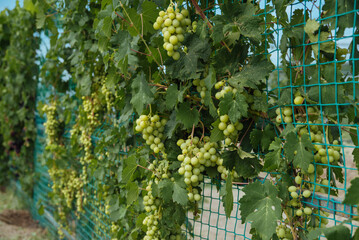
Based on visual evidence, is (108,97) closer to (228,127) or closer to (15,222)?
(228,127)

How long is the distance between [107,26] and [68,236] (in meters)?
2.34

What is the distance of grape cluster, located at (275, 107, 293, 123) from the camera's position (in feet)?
3.47

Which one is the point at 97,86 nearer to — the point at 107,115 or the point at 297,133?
the point at 107,115

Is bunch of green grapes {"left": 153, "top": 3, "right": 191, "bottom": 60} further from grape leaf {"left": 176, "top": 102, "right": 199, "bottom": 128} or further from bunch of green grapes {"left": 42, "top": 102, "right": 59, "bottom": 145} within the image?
bunch of green grapes {"left": 42, "top": 102, "right": 59, "bottom": 145}

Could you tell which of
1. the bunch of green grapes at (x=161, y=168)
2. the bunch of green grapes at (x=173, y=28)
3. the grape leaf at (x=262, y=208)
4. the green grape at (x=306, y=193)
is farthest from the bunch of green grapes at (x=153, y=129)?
the green grape at (x=306, y=193)

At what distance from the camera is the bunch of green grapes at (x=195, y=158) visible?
118 cm

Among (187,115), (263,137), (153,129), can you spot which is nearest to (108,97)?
(153,129)

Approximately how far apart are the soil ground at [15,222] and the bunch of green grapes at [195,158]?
2.84 m

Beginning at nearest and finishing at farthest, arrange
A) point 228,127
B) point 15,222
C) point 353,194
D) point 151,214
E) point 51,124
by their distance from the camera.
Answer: point 353,194, point 228,127, point 151,214, point 51,124, point 15,222

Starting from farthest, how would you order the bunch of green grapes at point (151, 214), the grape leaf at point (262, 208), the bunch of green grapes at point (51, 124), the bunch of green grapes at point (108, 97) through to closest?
1. the bunch of green grapes at point (51, 124)
2. the bunch of green grapes at point (108, 97)
3. the bunch of green grapes at point (151, 214)
4. the grape leaf at point (262, 208)

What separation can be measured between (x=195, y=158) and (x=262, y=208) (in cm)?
30

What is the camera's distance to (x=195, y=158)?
3.83 feet

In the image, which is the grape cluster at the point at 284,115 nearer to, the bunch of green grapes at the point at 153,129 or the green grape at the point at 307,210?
the green grape at the point at 307,210

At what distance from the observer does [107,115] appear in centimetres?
217
